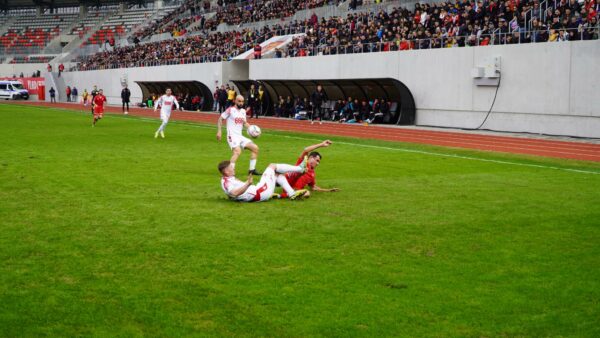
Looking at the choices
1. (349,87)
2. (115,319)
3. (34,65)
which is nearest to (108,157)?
(115,319)

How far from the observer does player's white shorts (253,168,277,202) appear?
1278 cm

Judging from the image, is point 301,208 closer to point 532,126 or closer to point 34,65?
point 532,126

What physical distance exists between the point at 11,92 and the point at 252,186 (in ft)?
276

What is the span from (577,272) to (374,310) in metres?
2.74

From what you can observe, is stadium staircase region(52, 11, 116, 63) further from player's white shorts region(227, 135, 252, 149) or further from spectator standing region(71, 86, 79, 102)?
player's white shorts region(227, 135, 252, 149)

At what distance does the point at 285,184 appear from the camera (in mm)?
13180

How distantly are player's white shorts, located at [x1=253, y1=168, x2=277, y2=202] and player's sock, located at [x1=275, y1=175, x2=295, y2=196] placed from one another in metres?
0.22

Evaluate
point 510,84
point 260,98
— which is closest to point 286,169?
point 510,84

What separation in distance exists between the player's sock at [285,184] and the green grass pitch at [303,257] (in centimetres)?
40

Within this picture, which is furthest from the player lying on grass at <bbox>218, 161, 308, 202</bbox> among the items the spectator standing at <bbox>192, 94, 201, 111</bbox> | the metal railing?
the spectator standing at <bbox>192, 94, 201, 111</bbox>

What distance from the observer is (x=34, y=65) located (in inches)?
3799

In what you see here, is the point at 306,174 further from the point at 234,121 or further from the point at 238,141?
the point at 234,121

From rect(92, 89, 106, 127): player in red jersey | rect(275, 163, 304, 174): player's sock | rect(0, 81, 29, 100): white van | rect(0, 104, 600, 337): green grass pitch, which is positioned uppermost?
rect(0, 81, 29, 100): white van

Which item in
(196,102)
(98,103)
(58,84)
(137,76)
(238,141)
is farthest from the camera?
(58,84)
